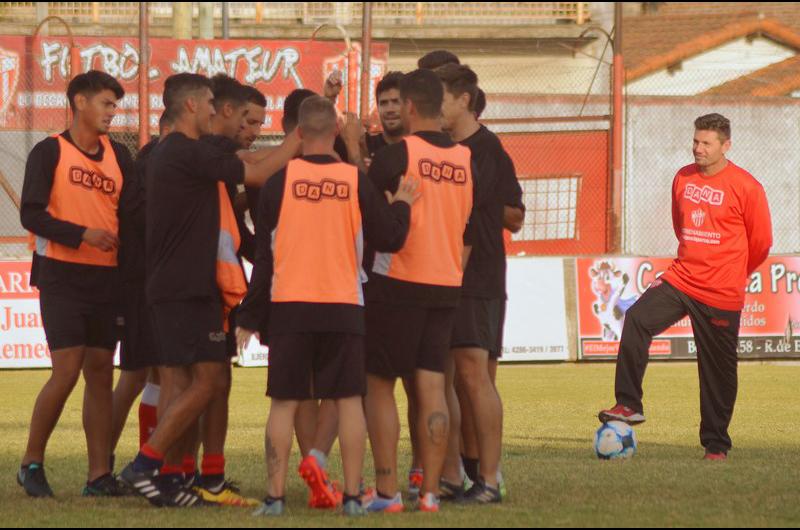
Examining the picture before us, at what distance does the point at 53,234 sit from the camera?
301 inches

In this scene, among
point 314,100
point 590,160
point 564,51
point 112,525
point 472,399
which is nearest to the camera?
point 112,525

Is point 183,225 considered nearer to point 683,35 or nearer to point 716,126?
point 716,126

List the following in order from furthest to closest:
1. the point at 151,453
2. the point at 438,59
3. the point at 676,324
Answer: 1. the point at 676,324
2. the point at 438,59
3. the point at 151,453

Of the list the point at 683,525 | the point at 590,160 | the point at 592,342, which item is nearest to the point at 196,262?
the point at 683,525

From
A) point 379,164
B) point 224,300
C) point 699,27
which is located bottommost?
point 224,300

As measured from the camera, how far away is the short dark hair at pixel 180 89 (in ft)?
24.3

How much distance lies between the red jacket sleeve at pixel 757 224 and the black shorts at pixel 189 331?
431 cm

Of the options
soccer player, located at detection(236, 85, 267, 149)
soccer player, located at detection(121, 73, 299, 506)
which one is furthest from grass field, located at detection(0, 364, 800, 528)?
soccer player, located at detection(236, 85, 267, 149)

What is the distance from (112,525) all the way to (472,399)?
6.32 ft

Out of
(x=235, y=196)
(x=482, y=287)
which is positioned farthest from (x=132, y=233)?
(x=482, y=287)

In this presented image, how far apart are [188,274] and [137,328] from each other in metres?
0.88

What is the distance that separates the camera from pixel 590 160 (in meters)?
23.2

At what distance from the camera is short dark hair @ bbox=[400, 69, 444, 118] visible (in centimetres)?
714

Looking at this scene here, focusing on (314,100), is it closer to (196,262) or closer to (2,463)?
(196,262)
